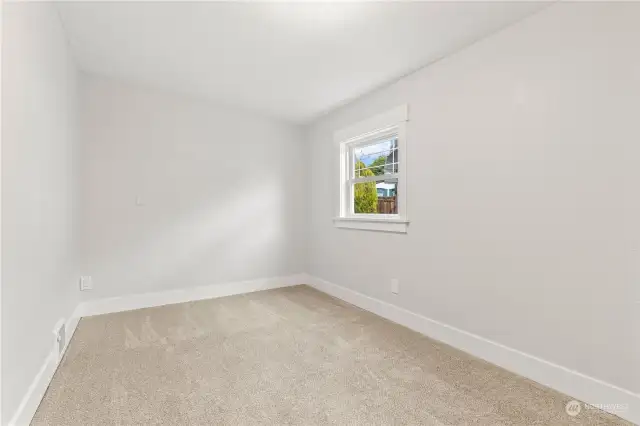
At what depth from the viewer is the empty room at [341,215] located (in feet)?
5.16

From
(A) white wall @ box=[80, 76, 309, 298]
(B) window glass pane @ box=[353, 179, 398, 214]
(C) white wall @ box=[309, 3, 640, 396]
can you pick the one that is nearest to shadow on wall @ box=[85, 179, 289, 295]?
(A) white wall @ box=[80, 76, 309, 298]

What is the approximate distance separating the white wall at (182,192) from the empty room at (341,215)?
0.07 ft

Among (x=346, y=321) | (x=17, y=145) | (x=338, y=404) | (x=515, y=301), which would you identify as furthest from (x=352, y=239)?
(x=17, y=145)

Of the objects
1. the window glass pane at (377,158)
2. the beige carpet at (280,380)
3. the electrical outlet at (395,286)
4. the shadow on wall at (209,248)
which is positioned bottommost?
the beige carpet at (280,380)

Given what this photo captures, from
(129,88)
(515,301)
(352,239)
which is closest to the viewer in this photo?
(515,301)

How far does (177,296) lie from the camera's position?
3.45 m

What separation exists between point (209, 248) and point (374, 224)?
6.19 feet

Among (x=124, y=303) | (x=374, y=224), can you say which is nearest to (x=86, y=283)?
(x=124, y=303)

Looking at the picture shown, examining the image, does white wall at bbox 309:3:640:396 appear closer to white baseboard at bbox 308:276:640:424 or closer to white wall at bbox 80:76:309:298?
white baseboard at bbox 308:276:640:424

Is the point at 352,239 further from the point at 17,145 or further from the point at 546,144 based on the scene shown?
the point at 17,145

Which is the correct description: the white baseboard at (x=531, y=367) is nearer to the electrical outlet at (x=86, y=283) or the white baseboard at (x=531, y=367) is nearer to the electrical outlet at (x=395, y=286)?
the electrical outlet at (x=395, y=286)

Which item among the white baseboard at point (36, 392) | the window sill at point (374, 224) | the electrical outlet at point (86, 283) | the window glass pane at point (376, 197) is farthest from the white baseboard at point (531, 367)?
the electrical outlet at point (86, 283)

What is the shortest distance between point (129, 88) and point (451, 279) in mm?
Result: 3477

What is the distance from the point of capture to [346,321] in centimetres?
288
